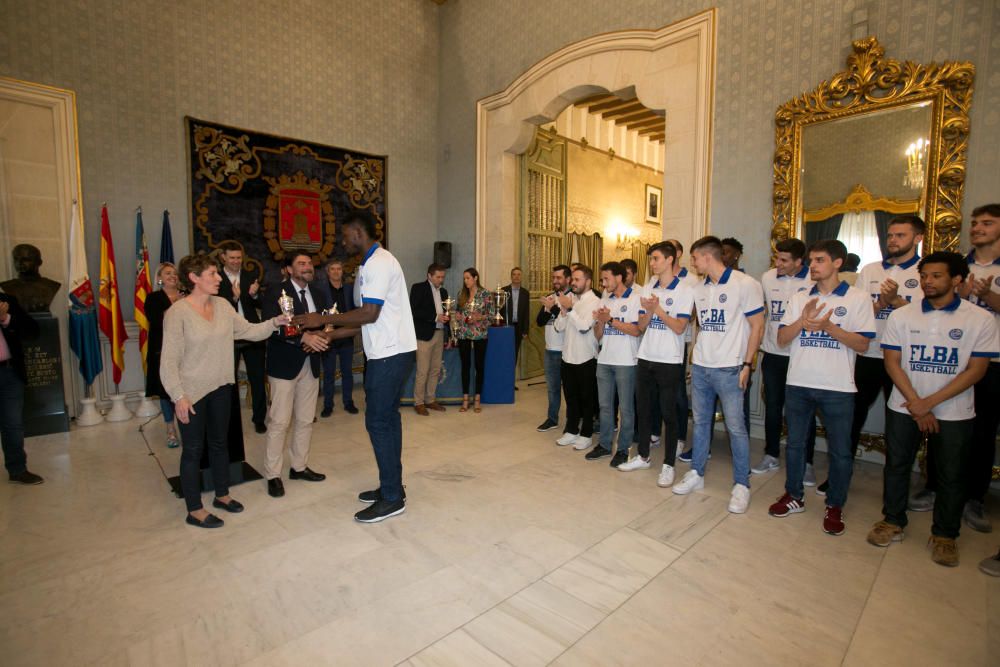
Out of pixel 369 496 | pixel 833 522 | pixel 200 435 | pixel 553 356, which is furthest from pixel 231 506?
pixel 833 522

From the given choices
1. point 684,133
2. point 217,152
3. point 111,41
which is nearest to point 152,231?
point 217,152

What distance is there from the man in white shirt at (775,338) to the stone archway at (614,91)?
1.36 m

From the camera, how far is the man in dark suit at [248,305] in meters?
4.77

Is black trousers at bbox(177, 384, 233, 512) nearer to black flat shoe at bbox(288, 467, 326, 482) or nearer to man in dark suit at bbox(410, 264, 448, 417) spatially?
black flat shoe at bbox(288, 467, 326, 482)

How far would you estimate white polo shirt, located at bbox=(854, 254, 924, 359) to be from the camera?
3520 mm

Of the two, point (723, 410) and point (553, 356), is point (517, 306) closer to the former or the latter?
point (553, 356)

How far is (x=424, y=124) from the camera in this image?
8.23 metres

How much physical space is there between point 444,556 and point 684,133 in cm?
474

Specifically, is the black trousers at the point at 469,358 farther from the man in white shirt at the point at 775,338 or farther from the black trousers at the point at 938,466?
the black trousers at the point at 938,466

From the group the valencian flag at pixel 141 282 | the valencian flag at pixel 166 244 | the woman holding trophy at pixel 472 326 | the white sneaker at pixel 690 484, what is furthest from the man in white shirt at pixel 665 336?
the valencian flag at pixel 166 244

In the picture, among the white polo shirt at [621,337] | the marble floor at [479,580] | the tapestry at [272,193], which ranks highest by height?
the tapestry at [272,193]

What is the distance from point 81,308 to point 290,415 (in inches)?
133

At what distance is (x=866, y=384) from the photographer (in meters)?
3.65

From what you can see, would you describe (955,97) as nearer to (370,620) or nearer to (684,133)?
(684,133)
